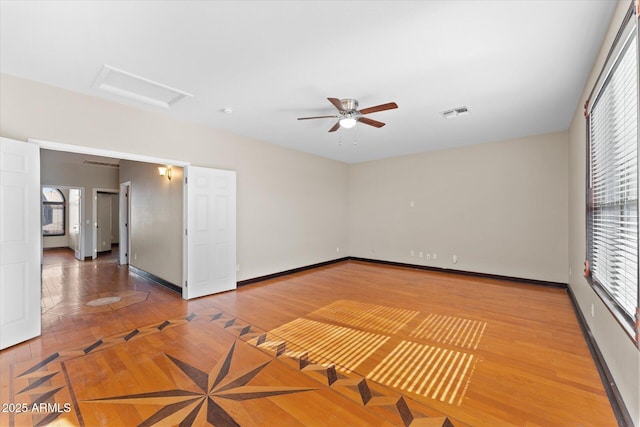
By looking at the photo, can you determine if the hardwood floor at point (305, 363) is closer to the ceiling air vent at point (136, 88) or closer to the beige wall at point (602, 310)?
the beige wall at point (602, 310)

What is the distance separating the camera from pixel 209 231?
4.53 m

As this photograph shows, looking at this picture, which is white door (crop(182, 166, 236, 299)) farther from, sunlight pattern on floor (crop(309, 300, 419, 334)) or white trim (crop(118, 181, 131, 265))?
white trim (crop(118, 181, 131, 265))

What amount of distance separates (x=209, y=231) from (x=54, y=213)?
9545mm

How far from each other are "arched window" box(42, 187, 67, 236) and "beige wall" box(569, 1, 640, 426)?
44.9 feet

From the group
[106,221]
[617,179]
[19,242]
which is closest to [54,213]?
[106,221]

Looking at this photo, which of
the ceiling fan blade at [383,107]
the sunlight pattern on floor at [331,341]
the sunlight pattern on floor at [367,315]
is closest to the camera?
the sunlight pattern on floor at [331,341]

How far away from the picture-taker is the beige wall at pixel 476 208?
5027mm

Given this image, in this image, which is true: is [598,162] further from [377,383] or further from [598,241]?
[377,383]

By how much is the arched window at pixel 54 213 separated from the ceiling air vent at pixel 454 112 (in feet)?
40.9

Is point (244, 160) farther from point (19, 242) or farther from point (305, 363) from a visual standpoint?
point (305, 363)

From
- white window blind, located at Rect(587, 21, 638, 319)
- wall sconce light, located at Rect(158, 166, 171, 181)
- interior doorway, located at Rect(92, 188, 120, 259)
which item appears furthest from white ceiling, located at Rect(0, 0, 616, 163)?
interior doorway, located at Rect(92, 188, 120, 259)

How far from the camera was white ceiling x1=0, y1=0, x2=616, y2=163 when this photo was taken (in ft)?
6.43

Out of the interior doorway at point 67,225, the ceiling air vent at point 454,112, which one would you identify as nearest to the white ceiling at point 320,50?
the ceiling air vent at point 454,112

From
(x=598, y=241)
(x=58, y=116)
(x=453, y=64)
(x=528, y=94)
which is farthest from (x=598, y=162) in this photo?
(x=58, y=116)
